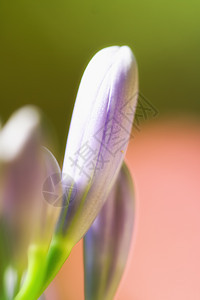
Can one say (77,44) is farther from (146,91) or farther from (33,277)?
(33,277)

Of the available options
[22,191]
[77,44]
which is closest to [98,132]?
[22,191]

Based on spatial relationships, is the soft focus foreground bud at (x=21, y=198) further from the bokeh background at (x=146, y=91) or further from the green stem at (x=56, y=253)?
the bokeh background at (x=146, y=91)

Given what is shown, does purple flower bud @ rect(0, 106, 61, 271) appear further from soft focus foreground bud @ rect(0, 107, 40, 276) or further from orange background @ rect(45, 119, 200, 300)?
orange background @ rect(45, 119, 200, 300)

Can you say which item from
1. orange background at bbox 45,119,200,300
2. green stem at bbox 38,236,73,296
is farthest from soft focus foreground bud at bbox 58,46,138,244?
orange background at bbox 45,119,200,300

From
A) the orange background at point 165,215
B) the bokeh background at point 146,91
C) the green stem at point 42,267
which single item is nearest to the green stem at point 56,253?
→ the green stem at point 42,267

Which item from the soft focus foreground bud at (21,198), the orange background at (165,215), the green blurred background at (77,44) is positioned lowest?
the orange background at (165,215)

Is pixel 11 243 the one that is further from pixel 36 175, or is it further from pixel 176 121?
pixel 176 121

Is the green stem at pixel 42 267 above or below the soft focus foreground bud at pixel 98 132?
below
